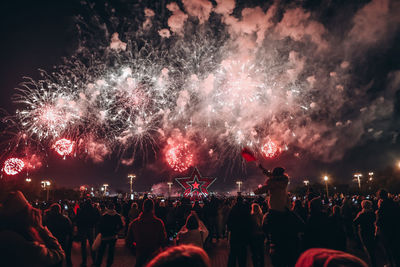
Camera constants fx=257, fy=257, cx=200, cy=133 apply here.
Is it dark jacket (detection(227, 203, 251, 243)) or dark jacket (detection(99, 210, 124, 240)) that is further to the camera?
dark jacket (detection(99, 210, 124, 240))

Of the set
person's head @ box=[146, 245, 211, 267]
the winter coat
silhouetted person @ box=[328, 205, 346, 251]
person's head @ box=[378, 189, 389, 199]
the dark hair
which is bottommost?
silhouetted person @ box=[328, 205, 346, 251]

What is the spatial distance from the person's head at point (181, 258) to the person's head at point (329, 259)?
0.69 meters

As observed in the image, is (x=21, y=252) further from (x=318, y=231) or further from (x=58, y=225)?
(x=58, y=225)

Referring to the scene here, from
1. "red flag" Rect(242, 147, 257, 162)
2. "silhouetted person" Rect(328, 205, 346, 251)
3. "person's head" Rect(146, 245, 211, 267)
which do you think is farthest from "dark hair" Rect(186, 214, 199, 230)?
"person's head" Rect(146, 245, 211, 267)

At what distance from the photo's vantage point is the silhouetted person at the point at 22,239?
2.66 meters

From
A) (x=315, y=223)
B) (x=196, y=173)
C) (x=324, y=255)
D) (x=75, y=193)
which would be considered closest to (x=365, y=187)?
(x=196, y=173)

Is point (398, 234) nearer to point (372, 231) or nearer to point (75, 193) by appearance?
point (372, 231)

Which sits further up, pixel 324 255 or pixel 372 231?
pixel 324 255

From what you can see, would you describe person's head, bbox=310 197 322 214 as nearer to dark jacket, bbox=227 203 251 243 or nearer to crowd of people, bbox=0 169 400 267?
crowd of people, bbox=0 169 400 267

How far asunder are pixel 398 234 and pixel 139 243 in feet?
21.0

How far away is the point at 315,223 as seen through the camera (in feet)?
17.0

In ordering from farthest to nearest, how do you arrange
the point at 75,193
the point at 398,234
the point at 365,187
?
the point at 75,193 < the point at 365,187 < the point at 398,234

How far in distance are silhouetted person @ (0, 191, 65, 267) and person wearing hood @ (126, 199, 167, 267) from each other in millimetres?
1976

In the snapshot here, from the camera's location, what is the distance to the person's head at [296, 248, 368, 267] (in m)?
1.44
